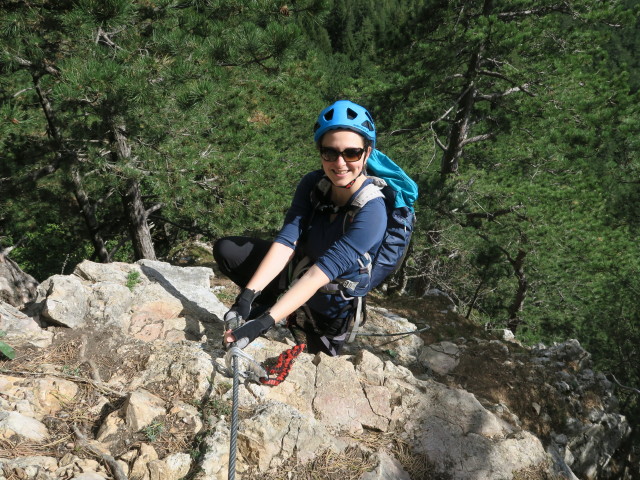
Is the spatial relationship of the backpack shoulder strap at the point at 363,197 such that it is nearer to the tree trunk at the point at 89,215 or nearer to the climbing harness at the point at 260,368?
the climbing harness at the point at 260,368

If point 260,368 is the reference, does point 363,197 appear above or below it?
above

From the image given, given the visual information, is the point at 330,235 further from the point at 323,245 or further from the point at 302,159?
the point at 302,159

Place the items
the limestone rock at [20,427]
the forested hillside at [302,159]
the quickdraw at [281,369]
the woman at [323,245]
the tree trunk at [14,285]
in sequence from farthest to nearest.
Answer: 1. the forested hillside at [302,159]
2. the tree trunk at [14,285]
3. the quickdraw at [281,369]
4. the woman at [323,245]
5. the limestone rock at [20,427]

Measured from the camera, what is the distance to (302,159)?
11289 mm

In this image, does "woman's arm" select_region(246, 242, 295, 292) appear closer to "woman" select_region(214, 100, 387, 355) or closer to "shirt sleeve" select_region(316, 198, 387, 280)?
"woman" select_region(214, 100, 387, 355)

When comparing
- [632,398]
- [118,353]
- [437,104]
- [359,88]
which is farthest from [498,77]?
[632,398]

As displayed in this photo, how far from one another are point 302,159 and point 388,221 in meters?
8.94

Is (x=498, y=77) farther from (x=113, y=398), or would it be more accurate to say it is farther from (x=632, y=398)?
(x=632, y=398)

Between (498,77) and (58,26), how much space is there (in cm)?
654

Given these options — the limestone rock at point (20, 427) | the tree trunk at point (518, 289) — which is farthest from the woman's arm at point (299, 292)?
the tree trunk at point (518, 289)

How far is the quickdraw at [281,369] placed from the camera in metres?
2.39

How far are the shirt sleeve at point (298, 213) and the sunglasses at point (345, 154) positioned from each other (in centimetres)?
31

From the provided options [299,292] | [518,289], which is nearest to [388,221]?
[299,292]

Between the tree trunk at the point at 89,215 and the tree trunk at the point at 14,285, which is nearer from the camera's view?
the tree trunk at the point at 14,285
